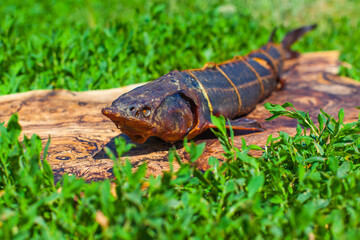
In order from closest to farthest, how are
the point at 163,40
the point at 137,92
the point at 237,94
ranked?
the point at 137,92
the point at 237,94
the point at 163,40

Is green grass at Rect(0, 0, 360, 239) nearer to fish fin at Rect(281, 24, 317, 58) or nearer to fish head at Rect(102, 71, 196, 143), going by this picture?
fish head at Rect(102, 71, 196, 143)

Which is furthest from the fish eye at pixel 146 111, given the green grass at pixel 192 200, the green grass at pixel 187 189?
A: the green grass at pixel 192 200

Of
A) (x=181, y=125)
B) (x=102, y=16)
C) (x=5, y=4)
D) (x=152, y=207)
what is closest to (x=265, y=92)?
(x=181, y=125)

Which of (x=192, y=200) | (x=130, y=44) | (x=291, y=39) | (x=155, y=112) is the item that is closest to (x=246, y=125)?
(x=155, y=112)

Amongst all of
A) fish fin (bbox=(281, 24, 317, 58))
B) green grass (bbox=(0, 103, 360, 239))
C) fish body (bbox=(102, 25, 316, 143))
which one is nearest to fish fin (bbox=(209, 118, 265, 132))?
fish body (bbox=(102, 25, 316, 143))

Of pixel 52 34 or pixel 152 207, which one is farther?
pixel 52 34

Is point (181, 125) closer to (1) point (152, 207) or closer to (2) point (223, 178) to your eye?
(2) point (223, 178)

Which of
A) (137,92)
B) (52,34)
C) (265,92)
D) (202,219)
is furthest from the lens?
(52,34)
